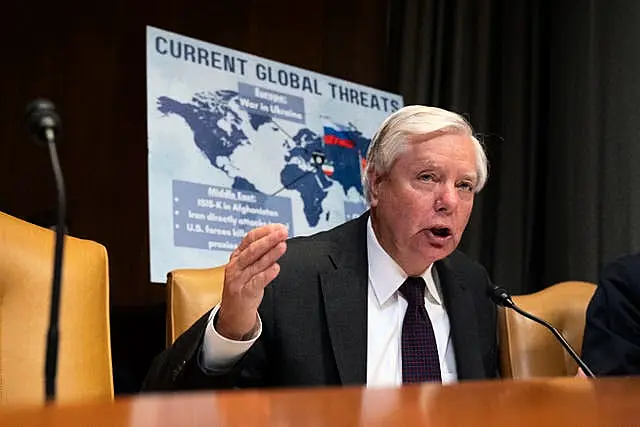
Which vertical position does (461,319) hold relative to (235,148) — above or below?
below

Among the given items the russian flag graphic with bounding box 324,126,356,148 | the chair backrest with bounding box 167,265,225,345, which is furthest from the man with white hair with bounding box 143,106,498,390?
the russian flag graphic with bounding box 324,126,356,148

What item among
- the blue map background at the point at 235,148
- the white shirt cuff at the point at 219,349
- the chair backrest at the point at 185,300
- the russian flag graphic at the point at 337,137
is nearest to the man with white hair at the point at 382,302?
the white shirt cuff at the point at 219,349

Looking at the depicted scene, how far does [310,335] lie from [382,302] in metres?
0.19

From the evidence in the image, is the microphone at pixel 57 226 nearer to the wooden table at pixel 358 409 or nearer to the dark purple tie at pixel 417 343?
the wooden table at pixel 358 409

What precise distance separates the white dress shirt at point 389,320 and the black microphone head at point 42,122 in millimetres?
952

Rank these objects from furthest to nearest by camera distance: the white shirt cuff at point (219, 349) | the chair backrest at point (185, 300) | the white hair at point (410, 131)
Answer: the white hair at point (410, 131)
the chair backrest at point (185, 300)
the white shirt cuff at point (219, 349)

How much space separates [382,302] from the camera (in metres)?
1.82

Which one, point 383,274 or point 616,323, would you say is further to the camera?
point 616,323

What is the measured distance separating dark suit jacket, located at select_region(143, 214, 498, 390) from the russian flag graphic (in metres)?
1.18

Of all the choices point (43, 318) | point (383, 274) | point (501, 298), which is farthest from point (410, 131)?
point (43, 318)

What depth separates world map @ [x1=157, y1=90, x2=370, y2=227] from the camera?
8.65 ft

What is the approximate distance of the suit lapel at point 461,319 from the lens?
1821 millimetres

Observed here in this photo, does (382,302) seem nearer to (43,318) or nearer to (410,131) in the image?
(410,131)

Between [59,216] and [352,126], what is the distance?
2325mm
